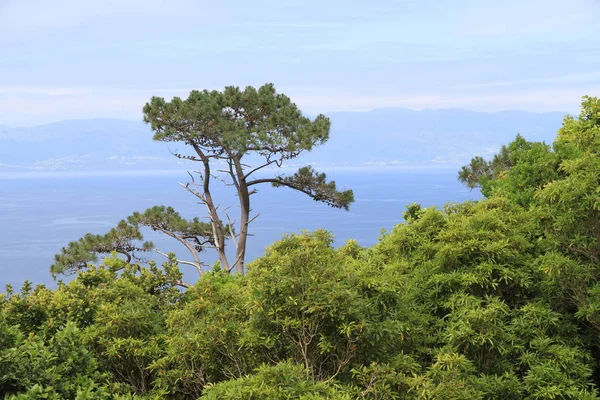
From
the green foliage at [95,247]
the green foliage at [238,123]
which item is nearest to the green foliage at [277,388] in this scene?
the green foliage at [238,123]

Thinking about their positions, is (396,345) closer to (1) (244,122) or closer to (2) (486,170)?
(1) (244,122)

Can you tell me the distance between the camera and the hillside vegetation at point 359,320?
16.8ft

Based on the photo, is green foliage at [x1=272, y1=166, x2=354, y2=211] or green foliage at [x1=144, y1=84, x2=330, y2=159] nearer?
green foliage at [x1=144, y1=84, x2=330, y2=159]

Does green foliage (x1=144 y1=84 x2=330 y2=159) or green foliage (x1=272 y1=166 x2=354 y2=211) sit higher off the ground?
green foliage (x1=144 y1=84 x2=330 y2=159)

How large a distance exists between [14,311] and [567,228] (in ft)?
19.1

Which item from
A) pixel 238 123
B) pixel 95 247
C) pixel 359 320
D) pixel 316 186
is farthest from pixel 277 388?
pixel 95 247

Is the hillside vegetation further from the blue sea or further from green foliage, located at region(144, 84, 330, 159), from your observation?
the blue sea

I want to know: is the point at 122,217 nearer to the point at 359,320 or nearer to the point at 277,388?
the point at 359,320

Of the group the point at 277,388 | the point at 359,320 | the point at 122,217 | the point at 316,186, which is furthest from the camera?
the point at 122,217

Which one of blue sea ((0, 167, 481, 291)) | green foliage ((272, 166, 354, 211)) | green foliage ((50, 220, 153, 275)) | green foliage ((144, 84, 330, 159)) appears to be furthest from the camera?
blue sea ((0, 167, 481, 291))

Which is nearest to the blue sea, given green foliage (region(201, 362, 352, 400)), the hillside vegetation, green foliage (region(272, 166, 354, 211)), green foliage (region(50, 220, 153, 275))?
green foliage (region(50, 220, 153, 275))

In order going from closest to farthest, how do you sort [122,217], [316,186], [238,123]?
[238,123] → [316,186] → [122,217]

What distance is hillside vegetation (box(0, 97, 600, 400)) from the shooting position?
A: 16.8ft

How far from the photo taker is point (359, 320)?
5.07m
